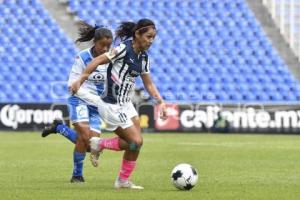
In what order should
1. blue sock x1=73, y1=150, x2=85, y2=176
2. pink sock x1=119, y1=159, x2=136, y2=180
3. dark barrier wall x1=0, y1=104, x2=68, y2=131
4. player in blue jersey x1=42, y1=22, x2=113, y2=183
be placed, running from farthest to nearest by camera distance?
dark barrier wall x1=0, y1=104, x2=68, y2=131
player in blue jersey x1=42, y1=22, x2=113, y2=183
blue sock x1=73, y1=150, x2=85, y2=176
pink sock x1=119, y1=159, x2=136, y2=180

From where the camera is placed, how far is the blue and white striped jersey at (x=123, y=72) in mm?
9781

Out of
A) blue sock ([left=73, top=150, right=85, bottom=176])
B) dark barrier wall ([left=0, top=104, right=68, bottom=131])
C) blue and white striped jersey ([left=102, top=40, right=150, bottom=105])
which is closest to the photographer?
blue and white striped jersey ([left=102, top=40, right=150, bottom=105])

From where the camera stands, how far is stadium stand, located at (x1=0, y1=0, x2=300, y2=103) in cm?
3041

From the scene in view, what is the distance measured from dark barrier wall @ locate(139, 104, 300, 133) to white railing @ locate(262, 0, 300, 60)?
247 inches

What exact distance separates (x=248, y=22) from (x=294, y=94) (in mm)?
3983

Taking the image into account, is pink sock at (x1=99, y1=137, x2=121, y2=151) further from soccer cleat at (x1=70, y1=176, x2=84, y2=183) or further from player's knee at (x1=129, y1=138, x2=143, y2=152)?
soccer cleat at (x1=70, y1=176, x2=84, y2=183)

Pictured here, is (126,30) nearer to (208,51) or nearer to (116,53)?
(116,53)

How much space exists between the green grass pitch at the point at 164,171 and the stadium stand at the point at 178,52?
897 centimetres

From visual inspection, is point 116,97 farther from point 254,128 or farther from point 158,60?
point 158,60

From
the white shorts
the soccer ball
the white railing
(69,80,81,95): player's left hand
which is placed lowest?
the soccer ball

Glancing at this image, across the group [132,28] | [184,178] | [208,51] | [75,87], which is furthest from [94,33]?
[208,51]

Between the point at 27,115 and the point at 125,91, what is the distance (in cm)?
1809

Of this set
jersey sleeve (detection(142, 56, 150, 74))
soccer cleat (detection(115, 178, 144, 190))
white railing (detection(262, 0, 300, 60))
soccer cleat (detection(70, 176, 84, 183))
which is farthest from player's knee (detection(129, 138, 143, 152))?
white railing (detection(262, 0, 300, 60))

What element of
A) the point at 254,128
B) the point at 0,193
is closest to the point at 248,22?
the point at 254,128
